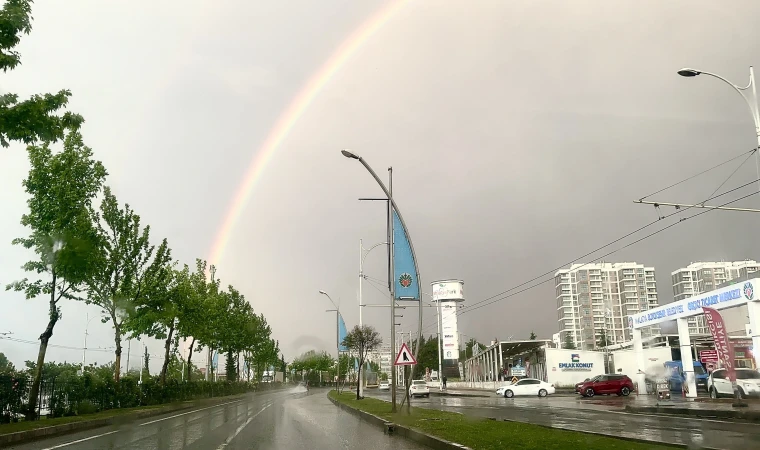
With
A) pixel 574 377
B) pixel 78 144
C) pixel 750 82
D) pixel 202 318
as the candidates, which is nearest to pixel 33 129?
pixel 78 144

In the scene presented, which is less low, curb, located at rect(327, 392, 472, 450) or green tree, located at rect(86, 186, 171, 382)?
green tree, located at rect(86, 186, 171, 382)

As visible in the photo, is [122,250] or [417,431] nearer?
[417,431]

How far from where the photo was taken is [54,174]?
23.8 m

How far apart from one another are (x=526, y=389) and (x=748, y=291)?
23.9m

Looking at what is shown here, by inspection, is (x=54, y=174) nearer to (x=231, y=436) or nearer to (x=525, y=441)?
(x=231, y=436)

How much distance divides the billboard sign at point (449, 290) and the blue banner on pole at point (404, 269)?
324 feet

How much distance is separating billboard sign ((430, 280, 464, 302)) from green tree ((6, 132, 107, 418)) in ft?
331

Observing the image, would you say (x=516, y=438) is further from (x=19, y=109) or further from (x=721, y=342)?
(x=721, y=342)

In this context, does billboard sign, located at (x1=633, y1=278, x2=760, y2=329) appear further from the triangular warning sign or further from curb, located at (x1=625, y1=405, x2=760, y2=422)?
the triangular warning sign

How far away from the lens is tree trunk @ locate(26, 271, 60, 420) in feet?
69.2

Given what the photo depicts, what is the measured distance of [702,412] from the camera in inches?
928

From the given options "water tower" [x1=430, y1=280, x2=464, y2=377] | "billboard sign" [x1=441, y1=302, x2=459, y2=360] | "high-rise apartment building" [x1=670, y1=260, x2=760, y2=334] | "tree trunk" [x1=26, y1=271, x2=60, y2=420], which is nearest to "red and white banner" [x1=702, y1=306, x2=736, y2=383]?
"tree trunk" [x1=26, y1=271, x2=60, y2=420]

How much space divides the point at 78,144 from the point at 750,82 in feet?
90.3

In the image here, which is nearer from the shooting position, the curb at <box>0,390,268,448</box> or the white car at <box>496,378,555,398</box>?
the curb at <box>0,390,268,448</box>
